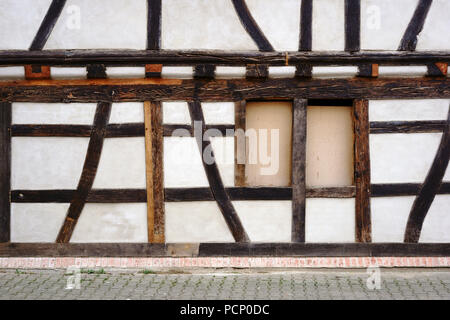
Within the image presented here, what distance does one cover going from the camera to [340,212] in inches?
275

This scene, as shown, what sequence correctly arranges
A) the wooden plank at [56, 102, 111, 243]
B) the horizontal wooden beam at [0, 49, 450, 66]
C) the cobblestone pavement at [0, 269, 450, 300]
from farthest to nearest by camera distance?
the wooden plank at [56, 102, 111, 243]
the horizontal wooden beam at [0, 49, 450, 66]
the cobblestone pavement at [0, 269, 450, 300]

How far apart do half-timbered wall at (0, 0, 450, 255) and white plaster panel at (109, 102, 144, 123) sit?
0.02 meters

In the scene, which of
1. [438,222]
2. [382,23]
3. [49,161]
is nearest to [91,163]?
[49,161]

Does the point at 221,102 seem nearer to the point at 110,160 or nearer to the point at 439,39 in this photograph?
the point at 110,160

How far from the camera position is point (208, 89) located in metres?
6.94

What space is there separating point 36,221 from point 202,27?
3.27m

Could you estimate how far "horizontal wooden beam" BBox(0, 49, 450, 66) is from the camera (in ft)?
22.4

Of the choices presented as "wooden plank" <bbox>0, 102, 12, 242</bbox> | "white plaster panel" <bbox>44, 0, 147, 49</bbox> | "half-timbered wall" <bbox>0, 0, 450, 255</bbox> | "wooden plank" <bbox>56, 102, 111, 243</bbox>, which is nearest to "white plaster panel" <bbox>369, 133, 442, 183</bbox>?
"half-timbered wall" <bbox>0, 0, 450, 255</bbox>

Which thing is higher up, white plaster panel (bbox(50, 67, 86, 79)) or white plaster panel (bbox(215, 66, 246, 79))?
white plaster panel (bbox(50, 67, 86, 79))

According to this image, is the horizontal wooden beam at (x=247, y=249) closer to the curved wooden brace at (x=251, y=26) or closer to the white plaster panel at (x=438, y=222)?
the white plaster panel at (x=438, y=222)

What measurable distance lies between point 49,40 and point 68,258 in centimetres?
280

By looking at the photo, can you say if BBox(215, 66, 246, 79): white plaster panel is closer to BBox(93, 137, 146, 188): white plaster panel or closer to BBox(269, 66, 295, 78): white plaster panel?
BBox(269, 66, 295, 78): white plaster panel

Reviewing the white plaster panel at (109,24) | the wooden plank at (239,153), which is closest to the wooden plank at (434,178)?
the wooden plank at (239,153)

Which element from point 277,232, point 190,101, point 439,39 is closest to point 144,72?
point 190,101
